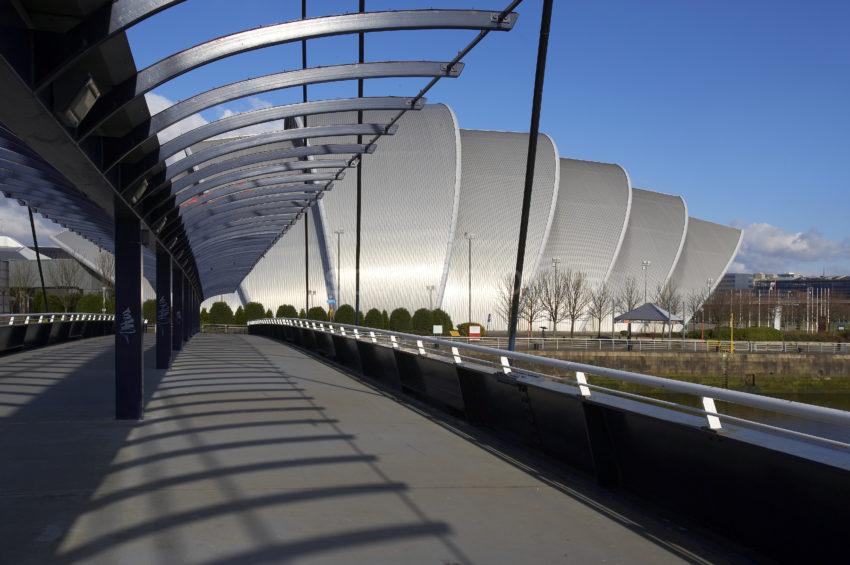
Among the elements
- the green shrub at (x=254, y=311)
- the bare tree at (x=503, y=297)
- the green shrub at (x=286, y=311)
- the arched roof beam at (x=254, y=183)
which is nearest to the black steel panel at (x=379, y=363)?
the arched roof beam at (x=254, y=183)

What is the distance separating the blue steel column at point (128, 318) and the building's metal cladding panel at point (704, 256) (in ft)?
315

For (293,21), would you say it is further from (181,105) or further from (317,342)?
(317,342)

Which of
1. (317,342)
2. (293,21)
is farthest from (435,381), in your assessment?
(317,342)

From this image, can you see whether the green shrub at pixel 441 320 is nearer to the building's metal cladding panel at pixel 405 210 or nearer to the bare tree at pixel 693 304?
the building's metal cladding panel at pixel 405 210

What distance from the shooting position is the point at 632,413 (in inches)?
291

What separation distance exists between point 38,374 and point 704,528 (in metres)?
16.0

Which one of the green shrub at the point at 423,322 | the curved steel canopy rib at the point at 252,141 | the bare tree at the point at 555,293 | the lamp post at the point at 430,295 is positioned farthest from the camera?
the lamp post at the point at 430,295

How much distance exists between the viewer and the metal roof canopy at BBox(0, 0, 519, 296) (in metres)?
6.36

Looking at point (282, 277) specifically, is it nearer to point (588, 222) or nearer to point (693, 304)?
point (588, 222)

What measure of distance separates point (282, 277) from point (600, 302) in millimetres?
30974

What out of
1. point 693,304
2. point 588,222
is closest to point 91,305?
point 588,222

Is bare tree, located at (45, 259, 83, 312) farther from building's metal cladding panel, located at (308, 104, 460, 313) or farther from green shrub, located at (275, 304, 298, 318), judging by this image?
building's metal cladding panel, located at (308, 104, 460, 313)

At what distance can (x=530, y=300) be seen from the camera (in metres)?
75.5

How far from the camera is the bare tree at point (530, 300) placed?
250 feet
